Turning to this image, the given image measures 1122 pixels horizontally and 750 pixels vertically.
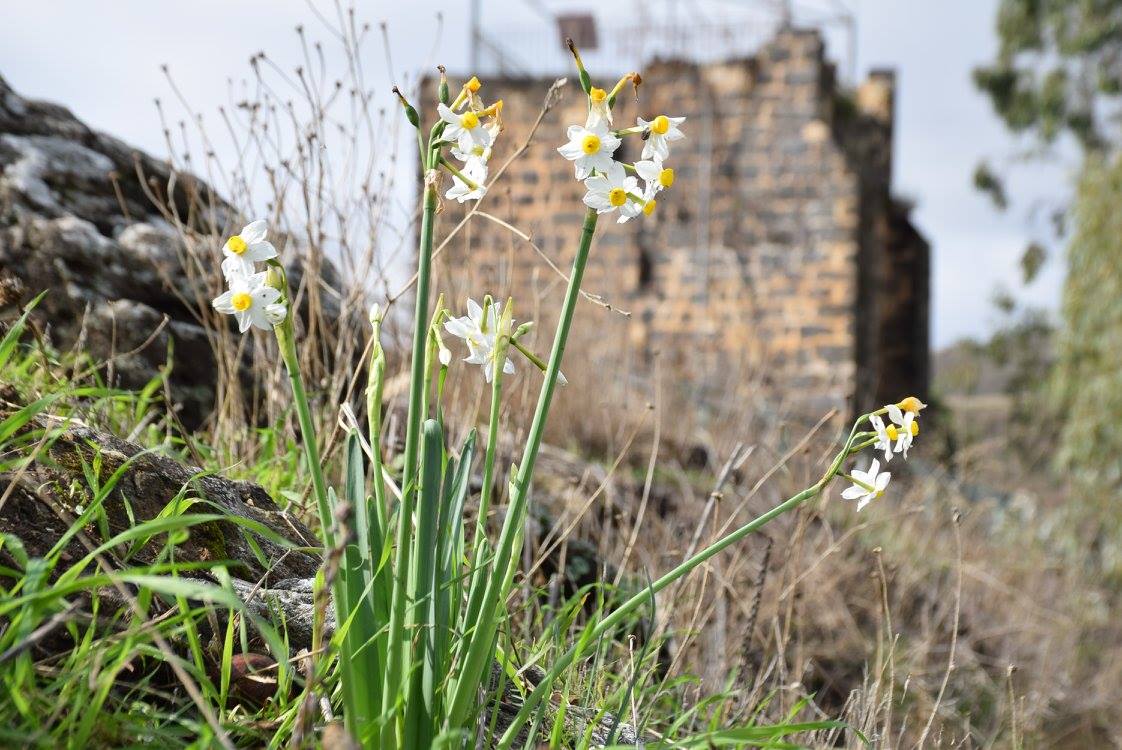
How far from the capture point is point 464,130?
1.51 meters

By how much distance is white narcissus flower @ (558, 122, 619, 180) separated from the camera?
1.48m

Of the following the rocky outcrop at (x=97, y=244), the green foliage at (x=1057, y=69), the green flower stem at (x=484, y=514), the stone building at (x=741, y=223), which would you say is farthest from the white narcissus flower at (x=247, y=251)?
the green foliage at (x=1057, y=69)

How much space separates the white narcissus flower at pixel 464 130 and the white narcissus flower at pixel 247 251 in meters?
0.27


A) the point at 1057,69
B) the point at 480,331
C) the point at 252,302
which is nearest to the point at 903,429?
the point at 480,331

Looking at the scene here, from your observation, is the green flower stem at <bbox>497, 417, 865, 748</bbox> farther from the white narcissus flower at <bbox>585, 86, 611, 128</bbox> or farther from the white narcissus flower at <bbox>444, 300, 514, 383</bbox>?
the white narcissus flower at <bbox>585, 86, 611, 128</bbox>

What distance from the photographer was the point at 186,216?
3748mm

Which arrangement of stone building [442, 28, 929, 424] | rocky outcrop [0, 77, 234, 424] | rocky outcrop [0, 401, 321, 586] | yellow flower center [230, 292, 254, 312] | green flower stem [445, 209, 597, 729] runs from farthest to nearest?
stone building [442, 28, 929, 424] → rocky outcrop [0, 77, 234, 424] → rocky outcrop [0, 401, 321, 586] → green flower stem [445, 209, 597, 729] → yellow flower center [230, 292, 254, 312]

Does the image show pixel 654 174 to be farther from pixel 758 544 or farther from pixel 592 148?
pixel 758 544

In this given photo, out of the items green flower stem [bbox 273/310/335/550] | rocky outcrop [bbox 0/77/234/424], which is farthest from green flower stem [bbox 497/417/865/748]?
rocky outcrop [bbox 0/77/234/424]

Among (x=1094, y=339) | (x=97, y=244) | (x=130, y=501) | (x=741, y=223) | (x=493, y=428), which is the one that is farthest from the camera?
(x=741, y=223)

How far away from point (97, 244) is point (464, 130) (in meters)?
2.17

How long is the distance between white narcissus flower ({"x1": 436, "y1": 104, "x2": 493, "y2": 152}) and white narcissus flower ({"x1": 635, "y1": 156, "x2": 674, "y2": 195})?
0.68 ft

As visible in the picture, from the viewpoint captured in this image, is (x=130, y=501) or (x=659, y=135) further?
(x=130, y=501)

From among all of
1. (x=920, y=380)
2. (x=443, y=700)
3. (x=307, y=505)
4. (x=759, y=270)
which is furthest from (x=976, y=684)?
(x=920, y=380)
